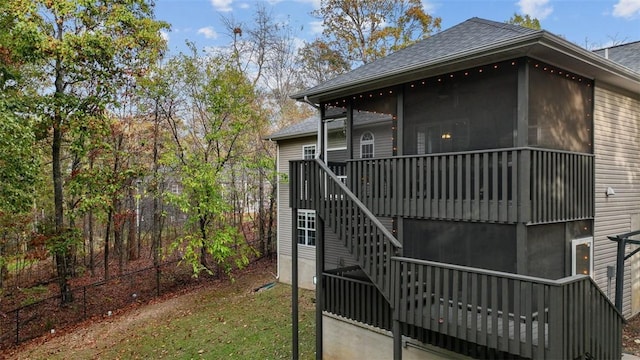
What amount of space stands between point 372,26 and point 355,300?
1766 cm

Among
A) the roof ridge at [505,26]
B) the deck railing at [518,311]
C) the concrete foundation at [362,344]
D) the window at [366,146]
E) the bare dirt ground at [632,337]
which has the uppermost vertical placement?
the roof ridge at [505,26]

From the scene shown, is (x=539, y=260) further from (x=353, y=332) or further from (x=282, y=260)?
(x=282, y=260)

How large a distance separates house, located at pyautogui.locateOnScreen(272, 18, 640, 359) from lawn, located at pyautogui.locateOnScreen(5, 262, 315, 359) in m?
2.06

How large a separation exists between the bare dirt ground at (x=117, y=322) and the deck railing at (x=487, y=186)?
8.66 meters

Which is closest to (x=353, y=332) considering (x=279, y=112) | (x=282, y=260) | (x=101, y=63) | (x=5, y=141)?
(x=282, y=260)

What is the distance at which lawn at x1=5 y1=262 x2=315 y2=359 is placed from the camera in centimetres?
908

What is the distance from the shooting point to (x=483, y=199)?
5375 mm

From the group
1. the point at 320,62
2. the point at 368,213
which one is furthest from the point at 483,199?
the point at 320,62

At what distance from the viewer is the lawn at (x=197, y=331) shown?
9.08m

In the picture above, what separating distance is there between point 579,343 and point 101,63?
14.6 meters

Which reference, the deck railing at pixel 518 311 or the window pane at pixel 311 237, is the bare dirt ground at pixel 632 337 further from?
the window pane at pixel 311 237

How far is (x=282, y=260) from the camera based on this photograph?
14.5 m

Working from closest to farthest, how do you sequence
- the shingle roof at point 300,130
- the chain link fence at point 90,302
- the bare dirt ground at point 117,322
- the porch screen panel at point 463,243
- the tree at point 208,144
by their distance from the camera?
the porch screen panel at point 463,243 → the bare dirt ground at point 117,322 → the chain link fence at point 90,302 → the shingle roof at point 300,130 → the tree at point 208,144

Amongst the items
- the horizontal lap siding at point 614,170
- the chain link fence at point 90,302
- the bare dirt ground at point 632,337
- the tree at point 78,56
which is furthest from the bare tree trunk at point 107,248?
the bare dirt ground at point 632,337
